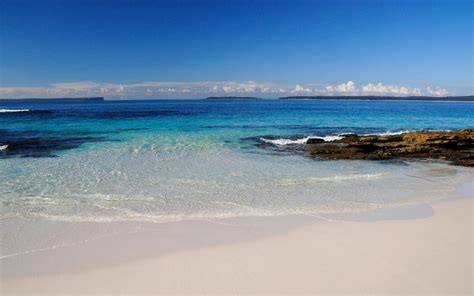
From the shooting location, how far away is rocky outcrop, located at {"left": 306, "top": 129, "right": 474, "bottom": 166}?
16.8 metres

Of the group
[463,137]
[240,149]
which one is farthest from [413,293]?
[463,137]

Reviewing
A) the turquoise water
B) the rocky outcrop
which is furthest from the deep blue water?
the rocky outcrop

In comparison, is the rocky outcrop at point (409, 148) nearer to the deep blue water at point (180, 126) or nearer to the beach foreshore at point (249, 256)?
the deep blue water at point (180, 126)

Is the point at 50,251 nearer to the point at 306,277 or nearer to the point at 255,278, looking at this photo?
the point at 255,278

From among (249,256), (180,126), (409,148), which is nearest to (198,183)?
(249,256)

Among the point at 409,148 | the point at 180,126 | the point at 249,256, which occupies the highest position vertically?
the point at 180,126

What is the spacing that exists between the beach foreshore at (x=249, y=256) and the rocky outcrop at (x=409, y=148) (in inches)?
348

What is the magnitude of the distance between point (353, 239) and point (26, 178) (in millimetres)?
11174

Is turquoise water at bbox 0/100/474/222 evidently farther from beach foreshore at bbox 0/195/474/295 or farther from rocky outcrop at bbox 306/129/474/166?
rocky outcrop at bbox 306/129/474/166

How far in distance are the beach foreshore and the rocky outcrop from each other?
29.0 ft

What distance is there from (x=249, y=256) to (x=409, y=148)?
15.1 meters

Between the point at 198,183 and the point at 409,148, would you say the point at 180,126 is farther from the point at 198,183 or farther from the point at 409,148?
the point at 198,183

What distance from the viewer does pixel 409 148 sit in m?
18.2

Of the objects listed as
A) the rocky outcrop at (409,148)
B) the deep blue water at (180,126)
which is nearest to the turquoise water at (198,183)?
the rocky outcrop at (409,148)
